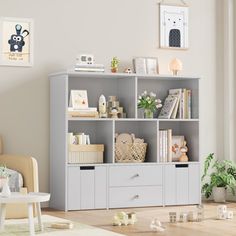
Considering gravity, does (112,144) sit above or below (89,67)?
below

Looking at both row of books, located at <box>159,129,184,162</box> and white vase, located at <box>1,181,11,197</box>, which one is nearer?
white vase, located at <box>1,181,11,197</box>

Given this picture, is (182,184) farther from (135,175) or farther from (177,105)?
(177,105)

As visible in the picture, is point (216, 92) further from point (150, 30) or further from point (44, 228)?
point (44, 228)

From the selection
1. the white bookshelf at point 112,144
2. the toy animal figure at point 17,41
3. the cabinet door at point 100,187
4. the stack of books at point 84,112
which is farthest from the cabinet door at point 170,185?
the toy animal figure at point 17,41

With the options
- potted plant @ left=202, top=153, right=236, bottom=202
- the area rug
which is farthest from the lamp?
the area rug

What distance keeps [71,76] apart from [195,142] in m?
1.37

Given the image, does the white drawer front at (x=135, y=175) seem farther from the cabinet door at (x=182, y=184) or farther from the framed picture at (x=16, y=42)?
the framed picture at (x=16, y=42)

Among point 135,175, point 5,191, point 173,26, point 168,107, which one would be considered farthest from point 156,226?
point 173,26

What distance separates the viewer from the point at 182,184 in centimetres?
683

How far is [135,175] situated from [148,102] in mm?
706

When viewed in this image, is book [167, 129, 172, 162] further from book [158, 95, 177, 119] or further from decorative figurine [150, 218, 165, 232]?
decorative figurine [150, 218, 165, 232]

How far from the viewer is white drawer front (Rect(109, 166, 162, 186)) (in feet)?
21.3

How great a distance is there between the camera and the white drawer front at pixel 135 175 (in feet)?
21.3

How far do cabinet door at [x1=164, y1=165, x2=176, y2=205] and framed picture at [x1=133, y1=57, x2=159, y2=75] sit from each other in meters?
0.95
